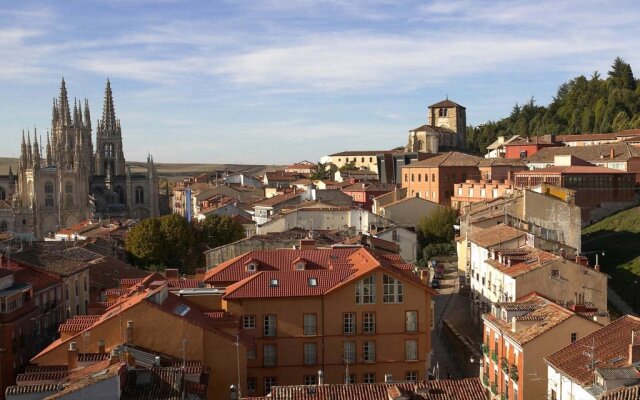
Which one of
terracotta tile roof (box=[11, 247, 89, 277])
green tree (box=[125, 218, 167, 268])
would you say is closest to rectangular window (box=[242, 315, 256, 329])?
terracotta tile roof (box=[11, 247, 89, 277])

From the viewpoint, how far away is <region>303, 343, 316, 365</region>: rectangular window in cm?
3575

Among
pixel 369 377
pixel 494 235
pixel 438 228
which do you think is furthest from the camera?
pixel 438 228

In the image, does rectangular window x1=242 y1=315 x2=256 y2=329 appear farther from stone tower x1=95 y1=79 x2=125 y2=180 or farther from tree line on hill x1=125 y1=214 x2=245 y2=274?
stone tower x1=95 y1=79 x2=125 y2=180

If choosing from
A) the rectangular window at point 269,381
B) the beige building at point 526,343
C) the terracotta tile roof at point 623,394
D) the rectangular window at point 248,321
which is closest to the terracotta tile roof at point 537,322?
the beige building at point 526,343

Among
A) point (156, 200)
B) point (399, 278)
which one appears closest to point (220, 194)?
point (156, 200)

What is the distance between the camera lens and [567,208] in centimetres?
6091

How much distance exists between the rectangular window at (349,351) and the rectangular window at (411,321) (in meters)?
2.41

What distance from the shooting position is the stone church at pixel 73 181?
5330 inches

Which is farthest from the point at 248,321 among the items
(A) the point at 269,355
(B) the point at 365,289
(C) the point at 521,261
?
(C) the point at 521,261

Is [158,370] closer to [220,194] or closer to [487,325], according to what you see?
[487,325]

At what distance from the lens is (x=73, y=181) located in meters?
141

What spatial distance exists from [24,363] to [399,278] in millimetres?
15931

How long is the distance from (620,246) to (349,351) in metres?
36.0

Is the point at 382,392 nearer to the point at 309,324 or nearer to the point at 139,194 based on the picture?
A: the point at 309,324
